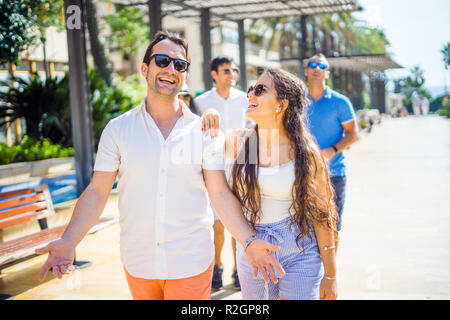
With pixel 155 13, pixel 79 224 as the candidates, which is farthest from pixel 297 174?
pixel 155 13

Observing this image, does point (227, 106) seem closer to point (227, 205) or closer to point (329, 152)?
point (329, 152)

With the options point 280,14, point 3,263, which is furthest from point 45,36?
point 3,263

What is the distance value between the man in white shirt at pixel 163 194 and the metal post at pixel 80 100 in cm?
475

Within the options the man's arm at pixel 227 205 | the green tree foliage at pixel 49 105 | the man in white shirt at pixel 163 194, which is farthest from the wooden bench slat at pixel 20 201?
the green tree foliage at pixel 49 105

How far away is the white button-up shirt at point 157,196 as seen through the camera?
7.97 ft

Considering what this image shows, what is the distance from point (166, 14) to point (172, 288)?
7017 mm

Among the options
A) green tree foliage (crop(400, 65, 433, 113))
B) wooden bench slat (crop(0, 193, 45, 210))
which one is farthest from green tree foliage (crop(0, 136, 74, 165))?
green tree foliage (crop(400, 65, 433, 113))

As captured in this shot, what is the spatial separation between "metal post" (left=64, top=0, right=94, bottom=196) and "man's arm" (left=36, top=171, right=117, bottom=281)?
4768 millimetres

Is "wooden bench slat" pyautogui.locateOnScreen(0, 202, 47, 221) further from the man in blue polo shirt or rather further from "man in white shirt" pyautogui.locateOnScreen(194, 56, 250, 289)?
the man in blue polo shirt

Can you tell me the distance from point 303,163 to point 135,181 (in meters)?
0.86

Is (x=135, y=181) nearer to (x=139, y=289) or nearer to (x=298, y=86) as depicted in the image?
(x=139, y=289)

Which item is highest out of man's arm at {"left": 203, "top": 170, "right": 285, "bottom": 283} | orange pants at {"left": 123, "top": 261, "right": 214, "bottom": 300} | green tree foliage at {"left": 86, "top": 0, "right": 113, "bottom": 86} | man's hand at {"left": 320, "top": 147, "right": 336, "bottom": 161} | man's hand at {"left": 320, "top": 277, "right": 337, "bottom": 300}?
green tree foliage at {"left": 86, "top": 0, "right": 113, "bottom": 86}

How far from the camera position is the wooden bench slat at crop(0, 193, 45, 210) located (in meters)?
5.27

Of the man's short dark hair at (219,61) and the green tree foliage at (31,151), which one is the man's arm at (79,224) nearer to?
the man's short dark hair at (219,61)
